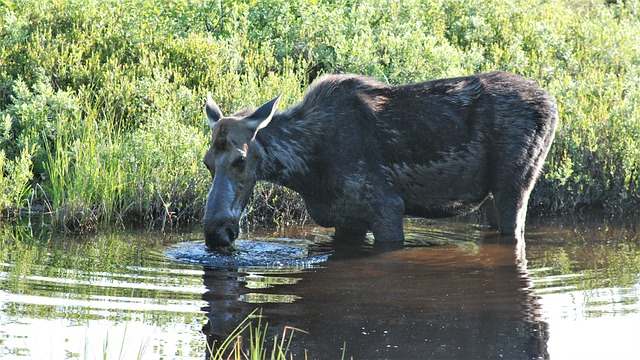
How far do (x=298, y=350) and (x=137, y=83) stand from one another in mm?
7453

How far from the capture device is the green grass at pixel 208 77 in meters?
11.1

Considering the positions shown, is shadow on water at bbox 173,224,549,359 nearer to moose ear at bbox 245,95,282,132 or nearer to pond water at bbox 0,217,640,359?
pond water at bbox 0,217,640,359

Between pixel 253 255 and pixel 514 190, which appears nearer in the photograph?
pixel 253 255

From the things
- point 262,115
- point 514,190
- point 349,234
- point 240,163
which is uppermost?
point 262,115

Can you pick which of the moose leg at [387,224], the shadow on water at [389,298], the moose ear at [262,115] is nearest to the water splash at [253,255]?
the shadow on water at [389,298]

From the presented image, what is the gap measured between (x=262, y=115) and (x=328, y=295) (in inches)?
84.1

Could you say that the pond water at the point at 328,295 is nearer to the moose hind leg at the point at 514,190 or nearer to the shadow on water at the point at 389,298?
the shadow on water at the point at 389,298

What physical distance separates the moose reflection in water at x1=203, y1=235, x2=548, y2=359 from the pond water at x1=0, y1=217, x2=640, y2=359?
0.04 ft

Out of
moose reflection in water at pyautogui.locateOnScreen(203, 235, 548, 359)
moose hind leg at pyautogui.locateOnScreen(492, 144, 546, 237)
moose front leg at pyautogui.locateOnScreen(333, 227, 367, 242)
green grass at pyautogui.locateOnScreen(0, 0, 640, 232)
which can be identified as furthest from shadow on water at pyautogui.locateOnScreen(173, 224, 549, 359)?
green grass at pyautogui.locateOnScreen(0, 0, 640, 232)

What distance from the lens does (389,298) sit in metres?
7.74

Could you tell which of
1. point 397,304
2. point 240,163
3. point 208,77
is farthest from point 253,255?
point 208,77

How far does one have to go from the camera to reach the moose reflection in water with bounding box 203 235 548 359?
6441mm

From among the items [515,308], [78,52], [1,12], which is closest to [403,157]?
[515,308]

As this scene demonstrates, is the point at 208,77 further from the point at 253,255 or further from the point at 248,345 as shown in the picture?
the point at 248,345
